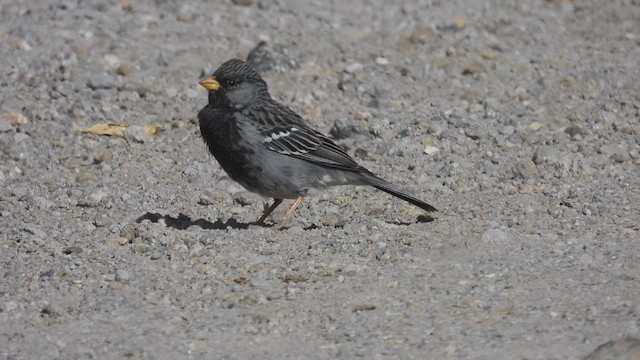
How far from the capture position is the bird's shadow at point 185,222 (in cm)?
A: 930

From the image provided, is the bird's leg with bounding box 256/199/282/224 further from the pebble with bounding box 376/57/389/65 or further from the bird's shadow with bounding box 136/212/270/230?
the pebble with bounding box 376/57/389/65

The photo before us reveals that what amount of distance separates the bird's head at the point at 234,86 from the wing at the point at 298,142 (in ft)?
0.68

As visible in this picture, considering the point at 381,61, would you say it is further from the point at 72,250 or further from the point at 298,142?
the point at 72,250

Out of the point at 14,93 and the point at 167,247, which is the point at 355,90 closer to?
the point at 14,93

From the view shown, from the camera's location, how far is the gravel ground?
7316mm

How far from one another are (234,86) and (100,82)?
2.94 meters

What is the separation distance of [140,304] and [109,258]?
942 mm

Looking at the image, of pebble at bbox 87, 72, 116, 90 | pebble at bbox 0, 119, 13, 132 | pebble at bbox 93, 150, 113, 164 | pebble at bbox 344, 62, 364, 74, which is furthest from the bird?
pebble at bbox 344, 62, 364, 74

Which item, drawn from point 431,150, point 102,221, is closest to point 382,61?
point 431,150

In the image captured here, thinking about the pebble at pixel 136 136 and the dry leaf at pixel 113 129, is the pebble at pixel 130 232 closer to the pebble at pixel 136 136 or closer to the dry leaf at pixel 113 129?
the pebble at pixel 136 136

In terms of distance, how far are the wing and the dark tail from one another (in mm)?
121

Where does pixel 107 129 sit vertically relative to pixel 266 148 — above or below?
below

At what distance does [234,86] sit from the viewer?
988 cm

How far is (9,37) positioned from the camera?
13.8m
